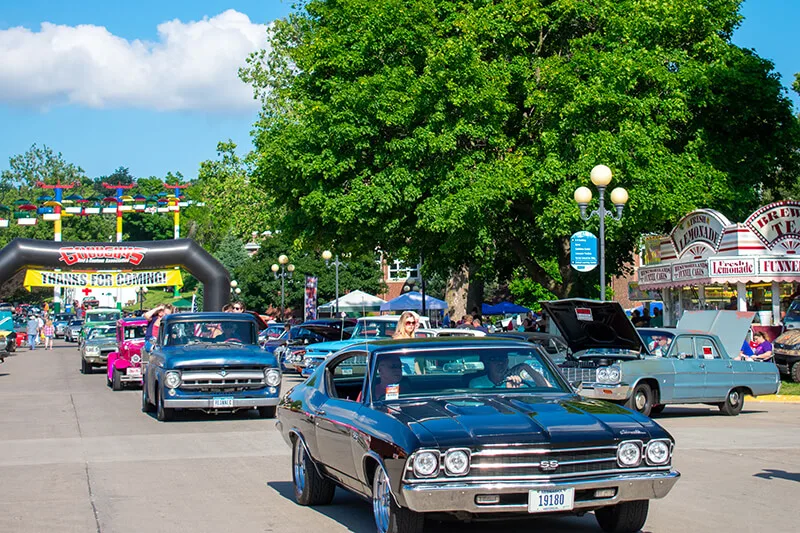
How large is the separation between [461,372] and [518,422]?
4.14 feet

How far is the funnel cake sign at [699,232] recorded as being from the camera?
2888 centimetres

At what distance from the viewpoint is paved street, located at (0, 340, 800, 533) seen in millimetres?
8617

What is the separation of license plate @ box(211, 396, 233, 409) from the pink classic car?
825cm

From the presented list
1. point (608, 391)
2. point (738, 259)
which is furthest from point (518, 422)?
point (738, 259)

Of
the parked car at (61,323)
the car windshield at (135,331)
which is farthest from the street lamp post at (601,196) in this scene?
the parked car at (61,323)

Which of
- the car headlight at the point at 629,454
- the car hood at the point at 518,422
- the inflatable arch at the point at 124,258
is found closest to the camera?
the car hood at the point at 518,422

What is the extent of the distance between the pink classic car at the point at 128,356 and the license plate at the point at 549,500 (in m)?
19.1

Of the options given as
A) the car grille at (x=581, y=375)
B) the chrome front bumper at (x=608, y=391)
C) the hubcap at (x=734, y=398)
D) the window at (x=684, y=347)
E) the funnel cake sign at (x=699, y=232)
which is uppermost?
the funnel cake sign at (x=699, y=232)

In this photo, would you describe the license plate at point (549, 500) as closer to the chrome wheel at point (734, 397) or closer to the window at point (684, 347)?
the window at point (684, 347)

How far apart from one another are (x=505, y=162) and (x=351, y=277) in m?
44.4

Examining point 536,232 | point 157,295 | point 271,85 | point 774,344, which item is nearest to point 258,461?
point 774,344

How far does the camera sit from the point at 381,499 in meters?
7.37

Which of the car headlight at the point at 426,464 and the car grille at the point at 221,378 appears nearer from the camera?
the car headlight at the point at 426,464

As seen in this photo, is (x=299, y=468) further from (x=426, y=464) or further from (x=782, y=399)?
(x=782, y=399)
